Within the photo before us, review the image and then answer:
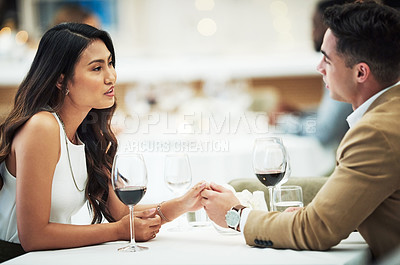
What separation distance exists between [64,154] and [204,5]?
7.09m

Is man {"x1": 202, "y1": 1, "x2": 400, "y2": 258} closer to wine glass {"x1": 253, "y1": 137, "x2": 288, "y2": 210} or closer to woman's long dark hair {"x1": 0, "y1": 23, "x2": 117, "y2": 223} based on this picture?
wine glass {"x1": 253, "y1": 137, "x2": 288, "y2": 210}

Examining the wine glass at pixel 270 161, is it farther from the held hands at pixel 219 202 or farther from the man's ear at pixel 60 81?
the man's ear at pixel 60 81

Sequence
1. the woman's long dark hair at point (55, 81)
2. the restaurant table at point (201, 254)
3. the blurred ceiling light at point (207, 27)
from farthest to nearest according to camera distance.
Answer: the blurred ceiling light at point (207, 27) < the woman's long dark hair at point (55, 81) < the restaurant table at point (201, 254)

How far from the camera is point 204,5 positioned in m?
8.82

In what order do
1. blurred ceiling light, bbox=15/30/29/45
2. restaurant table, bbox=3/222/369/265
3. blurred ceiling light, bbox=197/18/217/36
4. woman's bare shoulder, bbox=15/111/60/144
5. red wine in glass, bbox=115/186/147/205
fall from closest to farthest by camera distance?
restaurant table, bbox=3/222/369/265, red wine in glass, bbox=115/186/147/205, woman's bare shoulder, bbox=15/111/60/144, blurred ceiling light, bbox=15/30/29/45, blurred ceiling light, bbox=197/18/217/36

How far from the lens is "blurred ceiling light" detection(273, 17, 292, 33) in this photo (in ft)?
28.4

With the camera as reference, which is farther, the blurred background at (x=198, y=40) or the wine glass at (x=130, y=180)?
the blurred background at (x=198, y=40)

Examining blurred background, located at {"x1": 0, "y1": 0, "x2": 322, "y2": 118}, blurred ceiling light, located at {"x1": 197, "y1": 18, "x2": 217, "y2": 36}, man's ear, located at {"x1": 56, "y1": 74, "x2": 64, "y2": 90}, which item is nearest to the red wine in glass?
man's ear, located at {"x1": 56, "y1": 74, "x2": 64, "y2": 90}

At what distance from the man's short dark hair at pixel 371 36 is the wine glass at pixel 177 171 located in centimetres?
66

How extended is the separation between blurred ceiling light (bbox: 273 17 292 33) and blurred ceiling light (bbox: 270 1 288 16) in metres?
0.08

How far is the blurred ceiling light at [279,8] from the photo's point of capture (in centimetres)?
870

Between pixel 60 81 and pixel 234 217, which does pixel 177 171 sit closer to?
pixel 234 217

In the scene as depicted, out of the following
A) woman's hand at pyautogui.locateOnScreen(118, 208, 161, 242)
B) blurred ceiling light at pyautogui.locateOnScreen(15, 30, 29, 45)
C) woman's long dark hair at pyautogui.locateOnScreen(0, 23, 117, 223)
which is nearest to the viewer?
woman's hand at pyautogui.locateOnScreen(118, 208, 161, 242)

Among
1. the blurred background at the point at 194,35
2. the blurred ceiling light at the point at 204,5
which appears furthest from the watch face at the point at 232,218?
the blurred ceiling light at the point at 204,5
